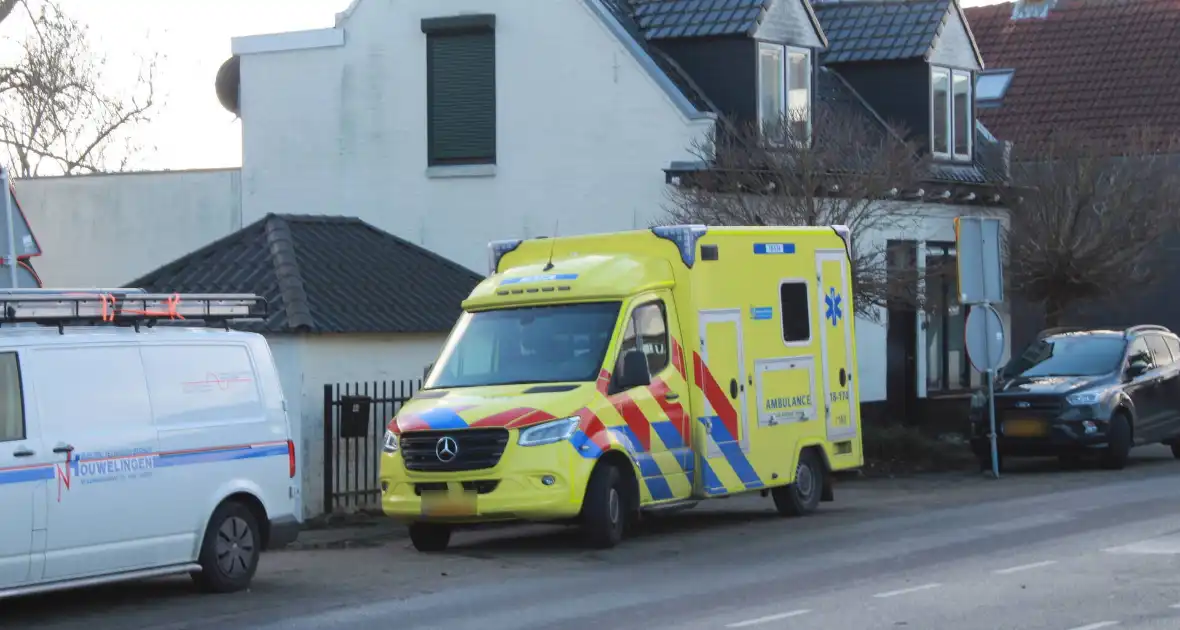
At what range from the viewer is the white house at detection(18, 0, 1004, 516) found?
25.5m

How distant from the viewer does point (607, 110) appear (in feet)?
83.5

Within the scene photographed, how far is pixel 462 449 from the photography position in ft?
49.5

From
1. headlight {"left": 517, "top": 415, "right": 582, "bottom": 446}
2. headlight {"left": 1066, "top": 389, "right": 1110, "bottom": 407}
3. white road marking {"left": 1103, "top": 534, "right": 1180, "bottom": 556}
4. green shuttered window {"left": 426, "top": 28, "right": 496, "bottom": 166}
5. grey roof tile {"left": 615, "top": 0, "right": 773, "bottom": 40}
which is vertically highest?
grey roof tile {"left": 615, "top": 0, "right": 773, "bottom": 40}

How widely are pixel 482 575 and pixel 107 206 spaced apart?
1668 cm

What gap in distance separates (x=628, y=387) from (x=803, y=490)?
330cm

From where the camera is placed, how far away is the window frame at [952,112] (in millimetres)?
29609

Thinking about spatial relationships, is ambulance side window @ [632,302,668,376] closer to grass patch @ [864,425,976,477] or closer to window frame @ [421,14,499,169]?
grass patch @ [864,425,976,477]

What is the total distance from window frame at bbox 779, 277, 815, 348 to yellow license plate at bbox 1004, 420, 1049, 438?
19.5 feet

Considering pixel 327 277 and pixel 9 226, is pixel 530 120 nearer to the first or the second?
pixel 327 277

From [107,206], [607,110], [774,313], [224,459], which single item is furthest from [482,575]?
[107,206]

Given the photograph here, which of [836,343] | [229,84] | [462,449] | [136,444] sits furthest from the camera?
[229,84]

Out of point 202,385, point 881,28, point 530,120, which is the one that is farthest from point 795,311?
point 881,28

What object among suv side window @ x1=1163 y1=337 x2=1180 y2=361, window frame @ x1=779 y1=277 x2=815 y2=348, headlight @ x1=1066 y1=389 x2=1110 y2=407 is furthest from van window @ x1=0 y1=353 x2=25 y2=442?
suv side window @ x1=1163 y1=337 x2=1180 y2=361

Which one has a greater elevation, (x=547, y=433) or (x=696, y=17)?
(x=696, y=17)
